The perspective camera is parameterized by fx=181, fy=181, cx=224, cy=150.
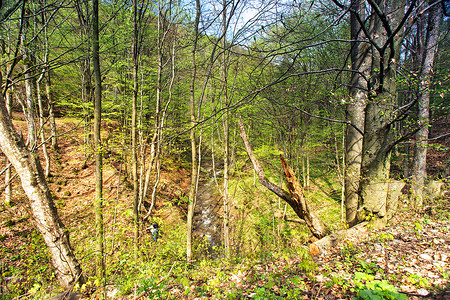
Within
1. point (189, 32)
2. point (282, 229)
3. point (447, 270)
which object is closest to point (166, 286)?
point (447, 270)

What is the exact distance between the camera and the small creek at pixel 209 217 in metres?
9.02

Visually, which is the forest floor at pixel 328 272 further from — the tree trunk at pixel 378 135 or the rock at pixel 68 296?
the tree trunk at pixel 378 135

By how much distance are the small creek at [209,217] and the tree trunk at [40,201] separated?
17.0ft

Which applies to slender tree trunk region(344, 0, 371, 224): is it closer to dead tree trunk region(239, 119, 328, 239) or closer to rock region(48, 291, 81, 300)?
dead tree trunk region(239, 119, 328, 239)

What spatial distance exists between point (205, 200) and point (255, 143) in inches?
195

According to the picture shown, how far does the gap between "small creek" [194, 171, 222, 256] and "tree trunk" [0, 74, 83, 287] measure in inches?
204

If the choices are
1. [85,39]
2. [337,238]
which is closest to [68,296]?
[337,238]

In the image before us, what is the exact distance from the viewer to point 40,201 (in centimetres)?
316

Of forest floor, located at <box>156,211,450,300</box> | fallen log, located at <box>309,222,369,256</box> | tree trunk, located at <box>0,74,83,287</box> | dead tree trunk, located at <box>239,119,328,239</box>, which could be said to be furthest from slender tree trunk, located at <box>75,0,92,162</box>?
fallen log, located at <box>309,222,369,256</box>

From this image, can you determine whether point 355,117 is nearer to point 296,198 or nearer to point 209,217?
point 296,198

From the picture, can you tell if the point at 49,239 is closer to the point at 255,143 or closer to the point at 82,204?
the point at 82,204

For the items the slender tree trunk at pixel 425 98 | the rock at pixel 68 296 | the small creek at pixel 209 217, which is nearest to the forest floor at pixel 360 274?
the slender tree trunk at pixel 425 98

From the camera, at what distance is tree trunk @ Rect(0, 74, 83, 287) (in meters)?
2.97

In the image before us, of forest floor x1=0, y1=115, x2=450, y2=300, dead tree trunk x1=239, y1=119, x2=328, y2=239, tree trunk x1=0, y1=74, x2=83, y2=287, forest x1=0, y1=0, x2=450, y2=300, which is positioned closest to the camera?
forest floor x1=0, y1=115, x2=450, y2=300
